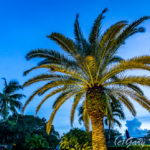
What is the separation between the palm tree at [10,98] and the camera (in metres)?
30.0

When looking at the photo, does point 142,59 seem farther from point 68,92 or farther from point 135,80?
point 68,92

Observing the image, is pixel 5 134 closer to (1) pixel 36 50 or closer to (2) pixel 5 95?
(2) pixel 5 95

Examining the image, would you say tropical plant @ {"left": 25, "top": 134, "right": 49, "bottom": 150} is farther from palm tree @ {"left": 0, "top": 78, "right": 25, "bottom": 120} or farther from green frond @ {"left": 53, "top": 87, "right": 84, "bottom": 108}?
green frond @ {"left": 53, "top": 87, "right": 84, "bottom": 108}

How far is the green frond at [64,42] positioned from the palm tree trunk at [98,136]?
157 inches

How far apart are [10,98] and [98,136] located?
27525mm

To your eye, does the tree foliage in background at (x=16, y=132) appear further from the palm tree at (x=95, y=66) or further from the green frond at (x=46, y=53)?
the green frond at (x=46, y=53)

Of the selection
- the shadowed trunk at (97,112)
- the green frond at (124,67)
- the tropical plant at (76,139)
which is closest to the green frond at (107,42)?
the green frond at (124,67)

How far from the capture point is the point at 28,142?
2708 cm

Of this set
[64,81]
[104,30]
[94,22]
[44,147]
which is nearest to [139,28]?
[104,30]

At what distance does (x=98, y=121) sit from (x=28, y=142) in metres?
22.7

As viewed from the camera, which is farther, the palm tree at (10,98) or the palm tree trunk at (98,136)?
the palm tree at (10,98)

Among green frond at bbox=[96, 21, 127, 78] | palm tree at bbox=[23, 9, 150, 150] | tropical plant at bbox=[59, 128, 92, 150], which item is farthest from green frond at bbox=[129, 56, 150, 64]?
tropical plant at bbox=[59, 128, 92, 150]

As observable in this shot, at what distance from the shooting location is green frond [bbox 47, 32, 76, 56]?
8.19 metres

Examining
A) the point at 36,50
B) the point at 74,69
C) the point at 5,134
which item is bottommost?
the point at 5,134
